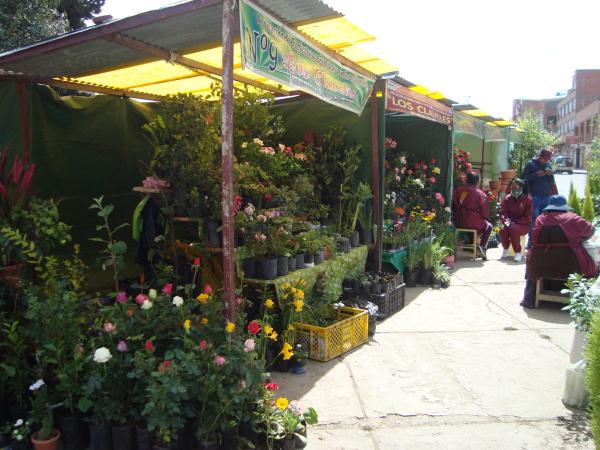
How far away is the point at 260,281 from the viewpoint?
4.23m

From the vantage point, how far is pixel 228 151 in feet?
10.2

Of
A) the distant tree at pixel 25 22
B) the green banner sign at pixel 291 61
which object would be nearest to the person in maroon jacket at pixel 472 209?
the green banner sign at pixel 291 61

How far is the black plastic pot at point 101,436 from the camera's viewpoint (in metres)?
2.65

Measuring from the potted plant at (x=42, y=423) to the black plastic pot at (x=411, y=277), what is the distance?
5.15 meters

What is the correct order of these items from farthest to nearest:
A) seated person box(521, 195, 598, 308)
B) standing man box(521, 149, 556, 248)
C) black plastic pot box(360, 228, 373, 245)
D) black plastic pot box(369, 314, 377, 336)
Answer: standing man box(521, 149, 556, 248) < black plastic pot box(360, 228, 373, 245) < seated person box(521, 195, 598, 308) < black plastic pot box(369, 314, 377, 336)

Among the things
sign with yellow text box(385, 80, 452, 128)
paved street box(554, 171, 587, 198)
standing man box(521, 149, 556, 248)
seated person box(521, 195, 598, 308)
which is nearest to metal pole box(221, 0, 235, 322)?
sign with yellow text box(385, 80, 452, 128)

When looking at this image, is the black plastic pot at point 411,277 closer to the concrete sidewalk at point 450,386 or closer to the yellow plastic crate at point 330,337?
the concrete sidewalk at point 450,386

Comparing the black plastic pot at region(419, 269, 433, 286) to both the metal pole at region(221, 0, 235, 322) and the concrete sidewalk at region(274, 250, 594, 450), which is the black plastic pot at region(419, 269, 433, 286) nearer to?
the concrete sidewalk at region(274, 250, 594, 450)

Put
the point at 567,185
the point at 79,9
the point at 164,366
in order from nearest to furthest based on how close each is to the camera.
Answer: the point at 164,366 < the point at 79,9 < the point at 567,185

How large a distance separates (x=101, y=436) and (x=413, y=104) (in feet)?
18.7

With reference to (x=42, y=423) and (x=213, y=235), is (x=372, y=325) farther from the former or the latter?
(x=42, y=423)

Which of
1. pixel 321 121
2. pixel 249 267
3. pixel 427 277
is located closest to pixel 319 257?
pixel 249 267

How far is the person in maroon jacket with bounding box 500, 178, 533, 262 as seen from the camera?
862cm

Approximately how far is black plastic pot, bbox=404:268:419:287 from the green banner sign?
268 centimetres
